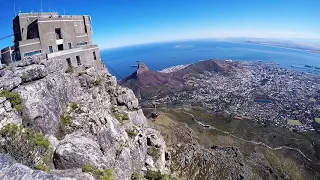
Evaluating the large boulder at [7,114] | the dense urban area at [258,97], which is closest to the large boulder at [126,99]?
the large boulder at [7,114]

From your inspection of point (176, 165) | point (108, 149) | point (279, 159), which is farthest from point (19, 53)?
point (279, 159)

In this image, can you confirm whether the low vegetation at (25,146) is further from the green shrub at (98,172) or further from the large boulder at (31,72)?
the large boulder at (31,72)

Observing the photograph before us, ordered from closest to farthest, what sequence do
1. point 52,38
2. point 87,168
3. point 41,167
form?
point 41,167 < point 87,168 < point 52,38

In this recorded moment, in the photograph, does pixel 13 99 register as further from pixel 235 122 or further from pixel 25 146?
pixel 235 122

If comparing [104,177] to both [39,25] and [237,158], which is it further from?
[237,158]

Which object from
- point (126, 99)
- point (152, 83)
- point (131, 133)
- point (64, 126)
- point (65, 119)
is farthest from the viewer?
point (152, 83)

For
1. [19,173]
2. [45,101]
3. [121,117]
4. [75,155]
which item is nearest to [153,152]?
[121,117]

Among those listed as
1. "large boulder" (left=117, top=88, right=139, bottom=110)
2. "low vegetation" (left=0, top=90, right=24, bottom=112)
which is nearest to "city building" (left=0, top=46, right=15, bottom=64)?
"low vegetation" (left=0, top=90, right=24, bottom=112)
